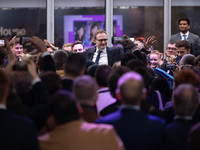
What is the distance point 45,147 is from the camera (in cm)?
304

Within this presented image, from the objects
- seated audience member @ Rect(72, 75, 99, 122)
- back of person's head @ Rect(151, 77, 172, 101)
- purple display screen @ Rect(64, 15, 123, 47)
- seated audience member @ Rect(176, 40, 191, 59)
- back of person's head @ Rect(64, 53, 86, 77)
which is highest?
purple display screen @ Rect(64, 15, 123, 47)

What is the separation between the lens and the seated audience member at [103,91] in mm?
4430

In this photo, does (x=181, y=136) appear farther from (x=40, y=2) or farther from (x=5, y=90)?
(x=40, y=2)

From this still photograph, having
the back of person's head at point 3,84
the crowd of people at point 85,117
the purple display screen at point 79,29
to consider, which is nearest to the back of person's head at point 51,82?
the crowd of people at point 85,117

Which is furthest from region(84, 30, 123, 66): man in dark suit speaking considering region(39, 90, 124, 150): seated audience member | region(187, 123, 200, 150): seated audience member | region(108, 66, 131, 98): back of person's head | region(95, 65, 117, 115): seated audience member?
region(187, 123, 200, 150): seated audience member

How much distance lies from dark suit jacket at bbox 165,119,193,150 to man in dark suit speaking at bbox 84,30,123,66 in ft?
14.7

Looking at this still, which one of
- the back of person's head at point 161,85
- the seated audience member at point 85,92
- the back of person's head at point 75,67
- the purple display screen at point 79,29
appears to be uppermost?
the purple display screen at point 79,29

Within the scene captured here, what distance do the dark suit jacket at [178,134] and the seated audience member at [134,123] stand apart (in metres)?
0.07

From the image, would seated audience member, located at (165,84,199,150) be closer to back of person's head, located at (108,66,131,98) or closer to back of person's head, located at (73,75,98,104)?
back of person's head, located at (73,75,98,104)

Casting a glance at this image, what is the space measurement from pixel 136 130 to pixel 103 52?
15.7 feet

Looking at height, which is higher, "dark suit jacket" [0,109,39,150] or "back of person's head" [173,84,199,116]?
"back of person's head" [173,84,199,116]

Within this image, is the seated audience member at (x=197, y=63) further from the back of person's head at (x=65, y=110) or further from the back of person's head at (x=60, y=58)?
the back of person's head at (x=65, y=110)

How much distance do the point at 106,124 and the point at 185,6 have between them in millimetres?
9632

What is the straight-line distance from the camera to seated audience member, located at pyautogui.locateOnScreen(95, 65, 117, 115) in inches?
174
